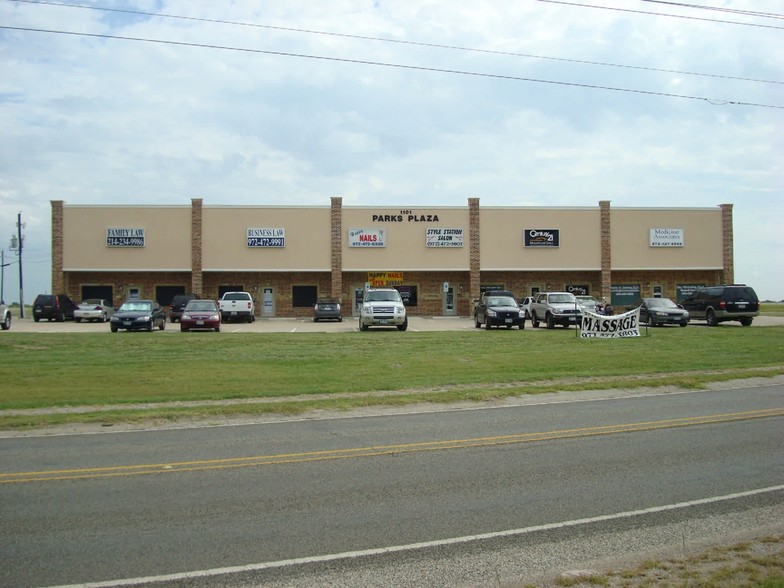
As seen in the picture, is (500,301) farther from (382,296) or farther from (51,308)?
(51,308)

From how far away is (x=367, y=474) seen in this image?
7805 millimetres

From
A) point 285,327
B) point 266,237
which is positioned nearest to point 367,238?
point 266,237

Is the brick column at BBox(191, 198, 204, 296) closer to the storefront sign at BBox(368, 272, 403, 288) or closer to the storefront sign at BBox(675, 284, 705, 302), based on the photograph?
the storefront sign at BBox(368, 272, 403, 288)

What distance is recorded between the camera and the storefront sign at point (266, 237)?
1895 inches

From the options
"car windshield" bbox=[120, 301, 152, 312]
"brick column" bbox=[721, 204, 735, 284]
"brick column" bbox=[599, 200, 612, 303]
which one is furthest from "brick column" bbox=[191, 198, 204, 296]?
"brick column" bbox=[721, 204, 735, 284]

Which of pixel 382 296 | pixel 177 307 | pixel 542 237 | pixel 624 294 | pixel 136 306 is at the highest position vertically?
pixel 542 237

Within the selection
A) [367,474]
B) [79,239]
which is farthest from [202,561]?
[79,239]

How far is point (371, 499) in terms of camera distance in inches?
268

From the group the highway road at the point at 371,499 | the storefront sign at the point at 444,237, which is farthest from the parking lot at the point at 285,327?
the highway road at the point at 371,499

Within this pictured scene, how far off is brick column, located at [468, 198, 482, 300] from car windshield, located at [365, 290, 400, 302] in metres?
17.3

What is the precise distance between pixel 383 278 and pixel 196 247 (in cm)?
1303

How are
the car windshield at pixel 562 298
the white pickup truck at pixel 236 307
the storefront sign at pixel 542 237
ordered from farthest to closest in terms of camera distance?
1. the storefront sign at pixel 542 237
2. the white pickup truck at pixel 236 307
3. the car windshield at pixel 562 298

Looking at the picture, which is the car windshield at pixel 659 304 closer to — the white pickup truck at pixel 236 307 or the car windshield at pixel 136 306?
the white pickup truck at pixel 236 307

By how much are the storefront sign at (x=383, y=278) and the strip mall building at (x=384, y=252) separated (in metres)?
0.08
